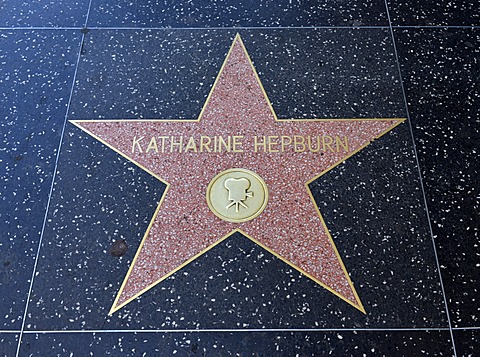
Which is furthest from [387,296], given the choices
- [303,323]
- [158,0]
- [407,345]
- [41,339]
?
[158,0]

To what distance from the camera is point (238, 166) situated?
1.44 meters

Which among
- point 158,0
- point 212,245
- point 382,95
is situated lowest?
point 212,245

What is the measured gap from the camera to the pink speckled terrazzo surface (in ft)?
4.25

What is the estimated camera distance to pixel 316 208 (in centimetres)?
138

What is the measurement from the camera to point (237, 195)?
4.56 ft

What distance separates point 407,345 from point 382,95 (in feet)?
2.61

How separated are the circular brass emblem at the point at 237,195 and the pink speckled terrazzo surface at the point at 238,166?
2 cm

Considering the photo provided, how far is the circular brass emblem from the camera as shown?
136 cm

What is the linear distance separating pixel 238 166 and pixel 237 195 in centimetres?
10

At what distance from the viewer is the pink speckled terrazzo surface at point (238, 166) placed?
129cm

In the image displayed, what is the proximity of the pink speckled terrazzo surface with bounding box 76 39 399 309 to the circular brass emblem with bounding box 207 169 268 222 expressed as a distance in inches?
0.7

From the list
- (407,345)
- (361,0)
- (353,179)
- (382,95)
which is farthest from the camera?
(361,0)

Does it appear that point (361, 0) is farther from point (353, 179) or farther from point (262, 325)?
point (262, 325)

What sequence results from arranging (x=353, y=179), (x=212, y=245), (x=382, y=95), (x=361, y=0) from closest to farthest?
(x=212, y=245) → (x=353, y=179) → (x=382, y=95) → (x=361, y=0)
